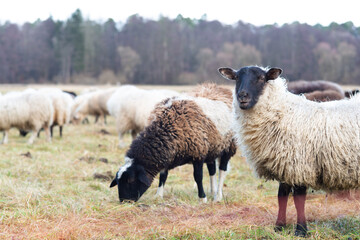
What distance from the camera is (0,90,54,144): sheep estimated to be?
1183 cm

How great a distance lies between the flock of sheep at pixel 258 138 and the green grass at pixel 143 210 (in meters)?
0.36

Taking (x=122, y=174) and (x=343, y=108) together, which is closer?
(x=343, y=108)

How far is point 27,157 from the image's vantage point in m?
9.41

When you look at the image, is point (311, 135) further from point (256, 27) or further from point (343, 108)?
point (256, 27)

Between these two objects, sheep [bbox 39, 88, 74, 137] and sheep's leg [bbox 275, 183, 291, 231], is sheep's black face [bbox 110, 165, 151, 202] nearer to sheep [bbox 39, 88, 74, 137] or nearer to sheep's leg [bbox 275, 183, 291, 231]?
sheep's leg [bbox 275, 183, 291, 231]

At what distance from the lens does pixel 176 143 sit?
232 inches

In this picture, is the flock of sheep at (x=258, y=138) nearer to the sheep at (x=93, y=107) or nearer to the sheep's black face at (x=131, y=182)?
the sheep's black face at (x=131, y=182)

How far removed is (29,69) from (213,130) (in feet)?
183

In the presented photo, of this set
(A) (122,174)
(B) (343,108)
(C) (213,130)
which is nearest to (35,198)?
(A) (122,174)

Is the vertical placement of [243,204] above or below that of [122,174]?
below

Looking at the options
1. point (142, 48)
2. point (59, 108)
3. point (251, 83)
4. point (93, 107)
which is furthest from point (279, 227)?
point (142, 48)

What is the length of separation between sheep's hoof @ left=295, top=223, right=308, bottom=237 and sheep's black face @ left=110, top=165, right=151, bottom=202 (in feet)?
7.32

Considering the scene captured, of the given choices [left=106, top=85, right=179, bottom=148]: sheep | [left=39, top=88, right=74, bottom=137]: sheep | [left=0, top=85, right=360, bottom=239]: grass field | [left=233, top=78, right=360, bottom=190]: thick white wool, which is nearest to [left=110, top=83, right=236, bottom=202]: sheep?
[left=0, top=85, right=360, bottom=239]: grass field

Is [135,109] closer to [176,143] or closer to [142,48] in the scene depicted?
[176,143]
